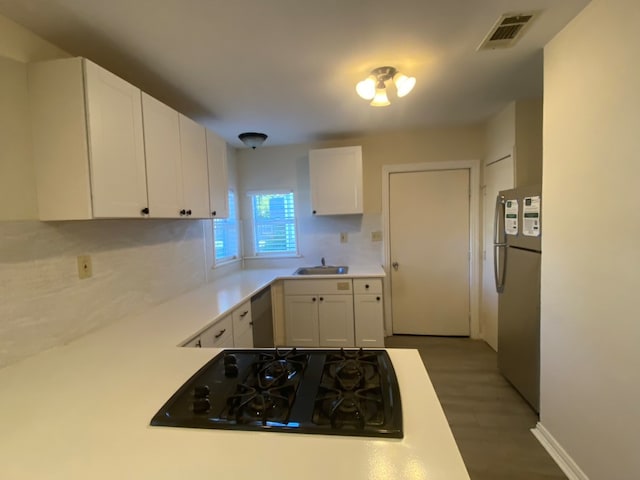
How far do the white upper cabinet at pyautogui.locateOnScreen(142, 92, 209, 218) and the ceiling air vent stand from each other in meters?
1.90

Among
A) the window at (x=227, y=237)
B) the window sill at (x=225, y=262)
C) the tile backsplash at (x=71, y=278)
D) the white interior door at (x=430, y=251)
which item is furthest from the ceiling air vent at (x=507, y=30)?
the window sill at (x=225, y=262)

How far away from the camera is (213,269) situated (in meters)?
3.09

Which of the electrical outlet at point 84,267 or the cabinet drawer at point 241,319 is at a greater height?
the electrical outlet at point 84,267

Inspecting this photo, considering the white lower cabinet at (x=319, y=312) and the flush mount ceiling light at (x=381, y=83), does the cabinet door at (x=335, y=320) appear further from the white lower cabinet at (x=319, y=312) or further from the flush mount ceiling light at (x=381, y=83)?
the flush mount ceiling light at (x=381, y=83)

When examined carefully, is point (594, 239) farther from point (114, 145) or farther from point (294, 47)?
point (114, 145)

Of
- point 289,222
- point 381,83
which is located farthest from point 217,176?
point 381,83

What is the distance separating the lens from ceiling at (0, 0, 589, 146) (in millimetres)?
1359

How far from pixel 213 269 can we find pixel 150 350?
1.75 metres

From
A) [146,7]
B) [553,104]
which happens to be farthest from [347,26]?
[553,104]

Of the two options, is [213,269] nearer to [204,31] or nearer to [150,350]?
[150,350]

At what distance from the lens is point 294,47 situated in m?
1.65

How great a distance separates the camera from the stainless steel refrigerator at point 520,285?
2069 millimetres

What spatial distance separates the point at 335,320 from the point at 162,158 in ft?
7.04

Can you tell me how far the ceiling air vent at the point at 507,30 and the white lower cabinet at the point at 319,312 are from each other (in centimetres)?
216
